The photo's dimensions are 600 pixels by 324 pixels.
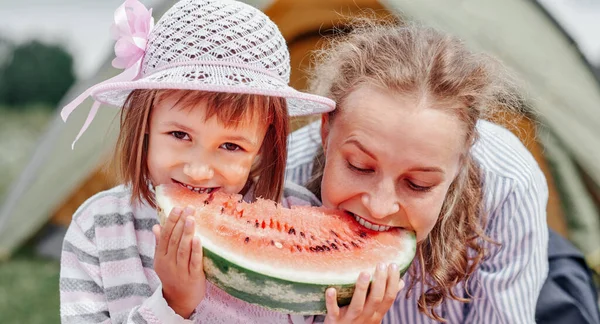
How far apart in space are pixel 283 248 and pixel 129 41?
2.20 ft

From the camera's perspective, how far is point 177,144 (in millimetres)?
1889

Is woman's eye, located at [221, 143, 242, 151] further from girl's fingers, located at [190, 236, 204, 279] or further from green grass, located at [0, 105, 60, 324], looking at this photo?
green grass, located at [0, 105, 60, 324]

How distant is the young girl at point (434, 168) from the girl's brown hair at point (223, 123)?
152 mm

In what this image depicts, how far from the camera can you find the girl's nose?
188cm

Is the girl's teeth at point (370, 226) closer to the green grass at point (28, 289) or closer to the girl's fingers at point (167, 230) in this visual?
the girl's fingers at point (167, 230)

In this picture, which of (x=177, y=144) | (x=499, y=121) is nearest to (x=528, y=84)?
(x=499, y=121)

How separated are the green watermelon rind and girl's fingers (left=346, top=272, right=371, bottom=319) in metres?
0.02

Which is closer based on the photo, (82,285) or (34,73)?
(82,285)

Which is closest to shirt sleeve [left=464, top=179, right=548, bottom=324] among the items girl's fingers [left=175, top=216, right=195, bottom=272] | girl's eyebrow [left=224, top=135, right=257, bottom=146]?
girl's eyebrow [left=224, top=135, right=257, bottom=146]

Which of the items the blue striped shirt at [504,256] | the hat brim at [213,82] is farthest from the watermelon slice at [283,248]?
the blue striped shirt at [504,256]

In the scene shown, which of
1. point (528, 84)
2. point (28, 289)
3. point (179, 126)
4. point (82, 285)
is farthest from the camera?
point (28, 289)

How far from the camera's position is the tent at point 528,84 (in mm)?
3455

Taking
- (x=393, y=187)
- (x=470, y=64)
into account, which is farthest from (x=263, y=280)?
(x=470, y=64)

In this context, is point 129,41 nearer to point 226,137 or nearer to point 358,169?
point 226,137
